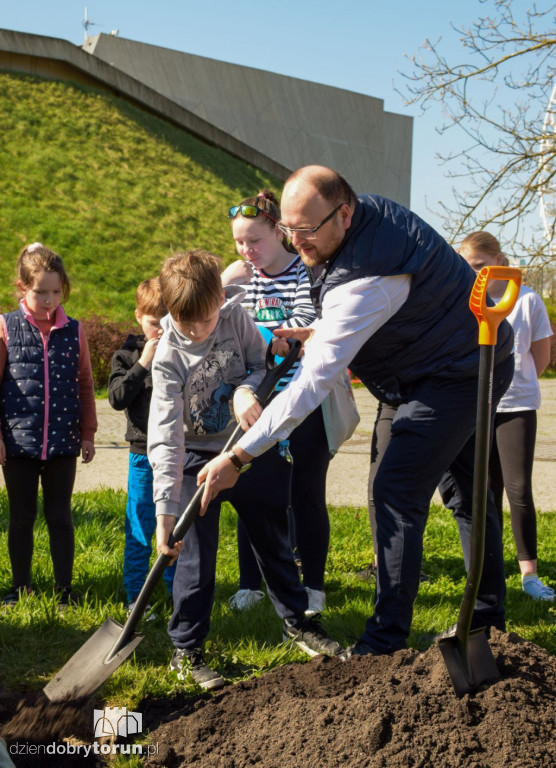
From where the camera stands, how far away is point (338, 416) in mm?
3779

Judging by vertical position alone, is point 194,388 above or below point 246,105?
below

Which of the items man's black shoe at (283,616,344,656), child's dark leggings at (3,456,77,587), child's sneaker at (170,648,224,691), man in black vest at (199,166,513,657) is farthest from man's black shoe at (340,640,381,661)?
child's dark leggings at (3,456,77,587)

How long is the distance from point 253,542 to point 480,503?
47.9 inches

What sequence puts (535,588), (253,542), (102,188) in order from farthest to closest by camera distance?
(102,188), (535,588), (253,542)

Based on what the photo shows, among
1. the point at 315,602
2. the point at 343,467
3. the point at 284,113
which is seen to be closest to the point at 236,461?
the point at 315,602

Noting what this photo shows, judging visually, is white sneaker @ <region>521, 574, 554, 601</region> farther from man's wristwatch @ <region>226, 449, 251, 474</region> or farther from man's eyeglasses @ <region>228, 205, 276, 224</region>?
man's eyeglasses @ <region>228, 205, 276, 224</region>

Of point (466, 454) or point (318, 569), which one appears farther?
point (318, 569)

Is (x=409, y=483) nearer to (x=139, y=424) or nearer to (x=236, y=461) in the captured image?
(x=236, y=461)

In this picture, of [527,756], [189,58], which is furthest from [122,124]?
[527,756]

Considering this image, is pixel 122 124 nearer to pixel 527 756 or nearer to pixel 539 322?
pixel 539 322

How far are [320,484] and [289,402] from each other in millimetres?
1195

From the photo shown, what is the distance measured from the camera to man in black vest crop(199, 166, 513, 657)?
282 cm

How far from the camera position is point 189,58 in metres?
39.9

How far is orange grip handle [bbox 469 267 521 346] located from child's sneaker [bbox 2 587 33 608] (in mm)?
2596
